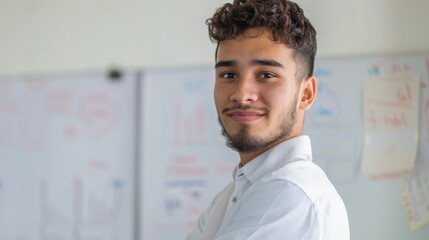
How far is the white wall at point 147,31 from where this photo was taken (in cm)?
213

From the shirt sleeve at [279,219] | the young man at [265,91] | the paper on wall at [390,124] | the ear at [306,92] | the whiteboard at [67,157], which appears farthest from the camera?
the whiteboard at [67,157]

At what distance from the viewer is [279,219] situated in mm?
969

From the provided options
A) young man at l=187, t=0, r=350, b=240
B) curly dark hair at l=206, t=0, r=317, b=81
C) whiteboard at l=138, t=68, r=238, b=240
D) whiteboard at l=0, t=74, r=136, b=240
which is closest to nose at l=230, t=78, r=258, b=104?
young man at l=187, t=0, r=350, b=240

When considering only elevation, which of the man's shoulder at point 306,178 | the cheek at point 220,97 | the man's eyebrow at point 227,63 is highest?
the man's eyebrow at point 227,63

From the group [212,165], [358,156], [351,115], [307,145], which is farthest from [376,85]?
[307,145]

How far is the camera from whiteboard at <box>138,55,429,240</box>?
6.86 ft

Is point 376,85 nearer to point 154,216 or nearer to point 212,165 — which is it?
point 212,165

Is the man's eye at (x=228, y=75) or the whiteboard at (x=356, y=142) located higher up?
the man's eye at (x=228, y=75)

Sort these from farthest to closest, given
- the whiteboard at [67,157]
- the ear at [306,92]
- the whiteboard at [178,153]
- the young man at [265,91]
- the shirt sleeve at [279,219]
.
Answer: the whiteboard at [67,157] < the whiteboard at [178,153] < the ear at [306,92] < the young man at [265,91] < the shirt sleeve at [279,219]

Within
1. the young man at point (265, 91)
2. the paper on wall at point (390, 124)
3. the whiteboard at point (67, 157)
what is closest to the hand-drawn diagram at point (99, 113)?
the whiteboard at point (67, 157)

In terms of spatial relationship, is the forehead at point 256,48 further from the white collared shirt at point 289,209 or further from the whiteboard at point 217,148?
the whiteboard at point 217,148

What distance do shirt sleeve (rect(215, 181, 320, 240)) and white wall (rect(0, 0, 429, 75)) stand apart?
1317 millimetres

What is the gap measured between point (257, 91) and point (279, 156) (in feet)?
0.49

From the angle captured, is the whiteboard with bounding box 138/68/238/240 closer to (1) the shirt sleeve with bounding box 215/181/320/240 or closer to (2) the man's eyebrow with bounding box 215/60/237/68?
(2) the man's eyebrow with bounding box 215/60/237/68
